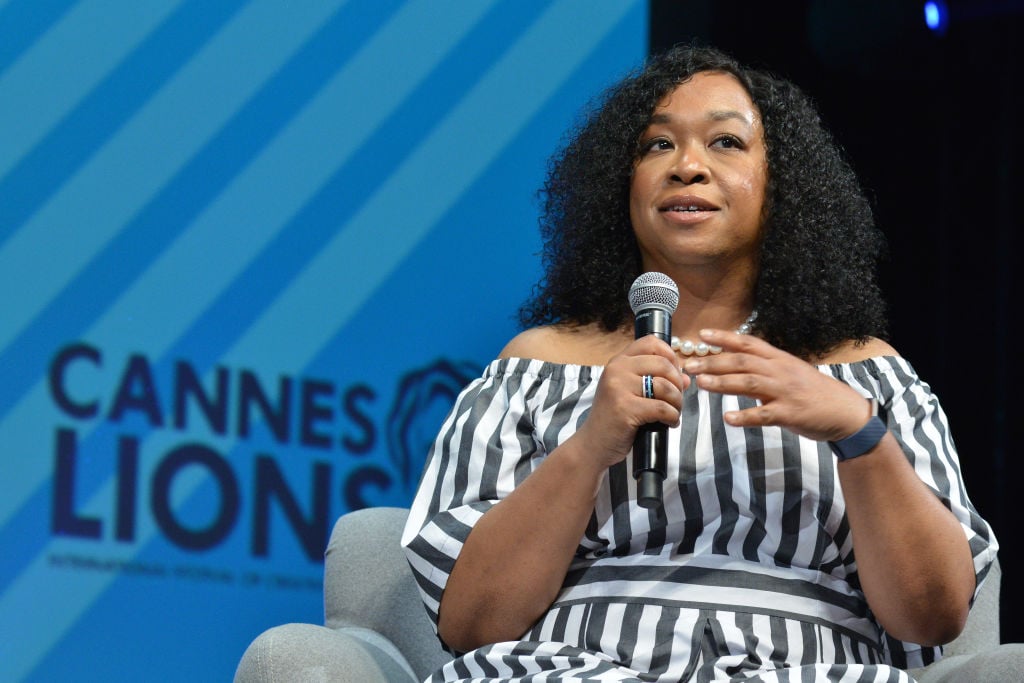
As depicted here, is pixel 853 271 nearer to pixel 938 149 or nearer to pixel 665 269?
pixel 665 269

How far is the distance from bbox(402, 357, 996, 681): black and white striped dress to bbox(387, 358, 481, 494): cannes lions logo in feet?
2.71

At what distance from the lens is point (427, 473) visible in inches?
71.1

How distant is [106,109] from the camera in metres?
2.33

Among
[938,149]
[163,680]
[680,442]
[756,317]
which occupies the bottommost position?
[163,680]

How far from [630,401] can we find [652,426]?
6cm

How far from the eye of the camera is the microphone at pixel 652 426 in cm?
136

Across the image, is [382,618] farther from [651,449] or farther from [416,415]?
[651,449]

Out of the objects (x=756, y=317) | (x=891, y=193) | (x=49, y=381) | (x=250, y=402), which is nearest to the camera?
(x=756, y=317)

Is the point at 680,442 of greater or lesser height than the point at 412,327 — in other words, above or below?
below

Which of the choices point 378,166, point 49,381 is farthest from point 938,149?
point 49,381

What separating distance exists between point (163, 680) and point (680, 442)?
111 centimetres

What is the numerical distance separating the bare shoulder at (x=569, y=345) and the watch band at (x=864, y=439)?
1.54 feet

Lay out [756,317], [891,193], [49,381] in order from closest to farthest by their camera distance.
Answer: [756,317], [49,381], [891,193]

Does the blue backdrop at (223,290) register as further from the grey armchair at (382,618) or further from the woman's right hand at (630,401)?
the woman's right hand at (630,401)
